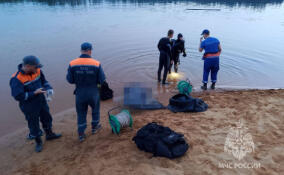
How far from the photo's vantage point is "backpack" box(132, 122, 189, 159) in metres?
4.02

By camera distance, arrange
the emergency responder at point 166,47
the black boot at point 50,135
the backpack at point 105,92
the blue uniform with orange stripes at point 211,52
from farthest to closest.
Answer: the emergency responder at point 166,47 → the blue uniform with orange stripes at point 211,52 → the backpack at point 105,92 → the black boot at point 50,135

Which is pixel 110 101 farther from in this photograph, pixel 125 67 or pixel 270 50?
pixel 270 50

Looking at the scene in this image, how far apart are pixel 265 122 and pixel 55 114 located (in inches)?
241

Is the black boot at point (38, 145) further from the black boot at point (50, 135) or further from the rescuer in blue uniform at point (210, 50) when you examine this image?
the rescuer in blue uniform at point (210, 50)

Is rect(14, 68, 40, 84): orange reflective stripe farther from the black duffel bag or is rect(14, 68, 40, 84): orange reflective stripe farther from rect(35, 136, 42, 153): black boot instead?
the black duffel bag

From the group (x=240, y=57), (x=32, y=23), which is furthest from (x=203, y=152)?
(x=32, y=23)

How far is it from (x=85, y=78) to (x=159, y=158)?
2285mm

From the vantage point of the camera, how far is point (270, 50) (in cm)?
1413

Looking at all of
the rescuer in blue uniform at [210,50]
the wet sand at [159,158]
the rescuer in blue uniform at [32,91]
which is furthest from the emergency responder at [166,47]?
the rescuer in blue uniform at [32,91]

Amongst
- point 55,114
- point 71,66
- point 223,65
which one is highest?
point 71,66

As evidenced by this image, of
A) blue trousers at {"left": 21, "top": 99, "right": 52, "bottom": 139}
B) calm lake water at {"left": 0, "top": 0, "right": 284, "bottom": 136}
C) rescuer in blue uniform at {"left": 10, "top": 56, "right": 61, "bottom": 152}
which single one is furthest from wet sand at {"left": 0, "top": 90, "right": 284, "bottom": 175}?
calm lake water at {"left": 0, "top": 0, "right": 284, "bottom": 136}

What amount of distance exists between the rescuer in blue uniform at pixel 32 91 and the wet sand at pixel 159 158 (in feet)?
2.04

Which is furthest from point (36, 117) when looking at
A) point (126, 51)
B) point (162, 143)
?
point (126, 51)

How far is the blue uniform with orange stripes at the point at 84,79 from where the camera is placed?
4.45 metres
